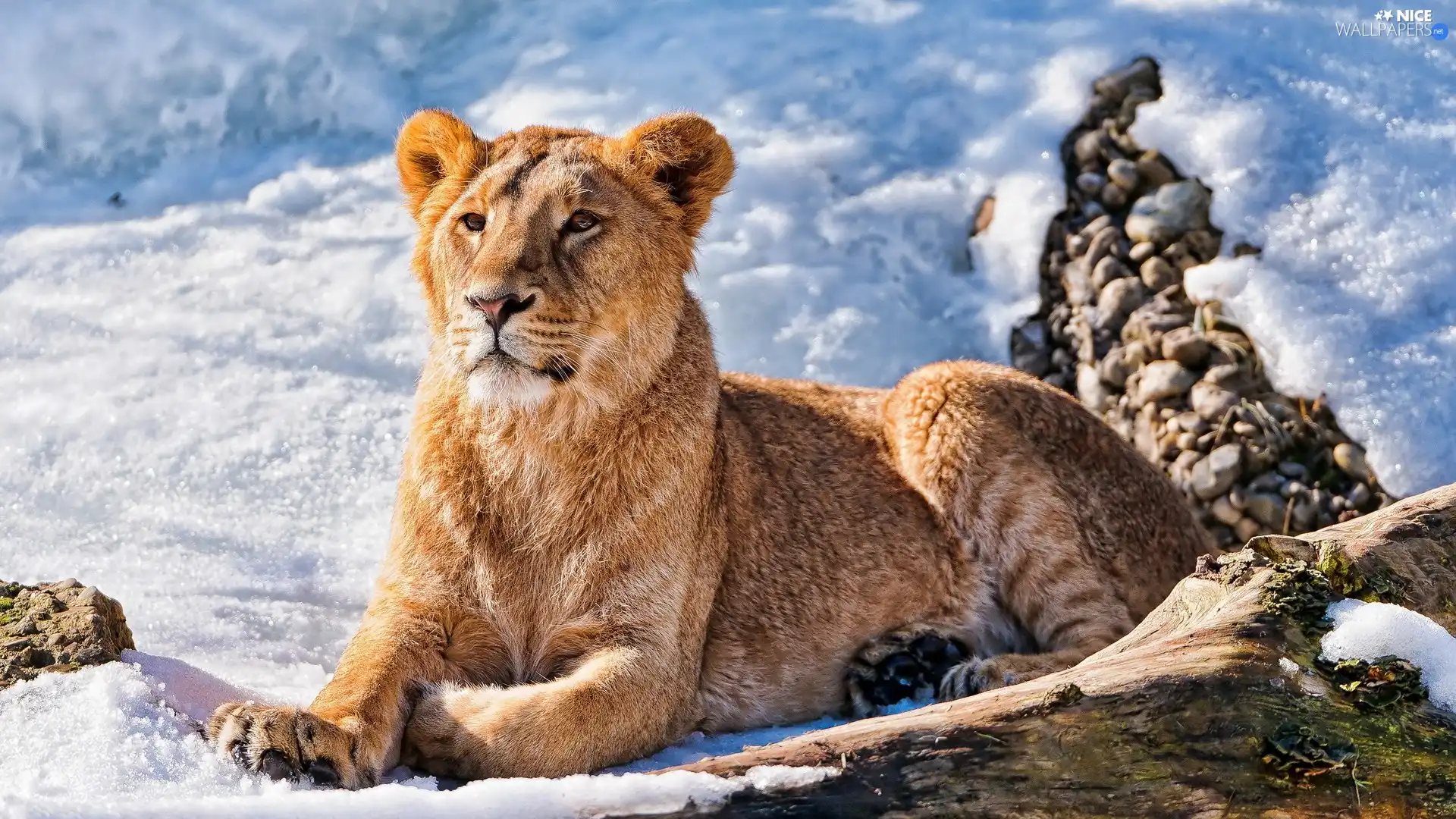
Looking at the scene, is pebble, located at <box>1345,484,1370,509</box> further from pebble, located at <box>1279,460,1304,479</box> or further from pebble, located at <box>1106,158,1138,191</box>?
pebble, located at <box>1106,158,1138,191</box>

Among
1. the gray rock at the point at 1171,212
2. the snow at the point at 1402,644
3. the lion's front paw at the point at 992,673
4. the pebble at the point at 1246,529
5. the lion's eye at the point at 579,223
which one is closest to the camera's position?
the snow at the point at 1402,644

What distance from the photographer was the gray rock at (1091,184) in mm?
10359

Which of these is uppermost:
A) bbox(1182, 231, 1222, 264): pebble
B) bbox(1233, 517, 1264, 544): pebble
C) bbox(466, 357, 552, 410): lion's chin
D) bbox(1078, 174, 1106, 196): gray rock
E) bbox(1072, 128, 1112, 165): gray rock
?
bbox(466, 357, 552, 410): lion's chin

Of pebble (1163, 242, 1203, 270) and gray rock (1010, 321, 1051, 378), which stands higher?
pebble (1163, 242, 1203, 270)

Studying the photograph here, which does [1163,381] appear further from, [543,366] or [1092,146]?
[543,366]

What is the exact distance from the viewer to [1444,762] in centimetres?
423

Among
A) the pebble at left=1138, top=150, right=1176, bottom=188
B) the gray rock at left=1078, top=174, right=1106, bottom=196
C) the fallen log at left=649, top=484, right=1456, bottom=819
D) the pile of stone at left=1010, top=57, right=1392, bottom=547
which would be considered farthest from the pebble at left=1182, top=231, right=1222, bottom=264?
the fallen log at left=649, top=484, right=1456, bottom=819

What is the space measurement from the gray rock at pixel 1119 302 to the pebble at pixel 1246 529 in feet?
5.31

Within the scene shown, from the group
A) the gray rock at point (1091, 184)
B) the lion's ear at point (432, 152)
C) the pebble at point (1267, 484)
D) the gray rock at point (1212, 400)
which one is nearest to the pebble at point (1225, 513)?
the pebble at point (1267, 484)

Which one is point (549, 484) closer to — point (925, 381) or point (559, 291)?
point (559, 291)

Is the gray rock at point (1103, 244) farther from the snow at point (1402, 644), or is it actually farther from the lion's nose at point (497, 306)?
the lion's nose at point (497, 306)

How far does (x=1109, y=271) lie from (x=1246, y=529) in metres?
2.01

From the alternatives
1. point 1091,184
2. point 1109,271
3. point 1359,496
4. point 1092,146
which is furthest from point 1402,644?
point 1092,146

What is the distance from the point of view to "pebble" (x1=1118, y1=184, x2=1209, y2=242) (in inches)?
387
